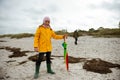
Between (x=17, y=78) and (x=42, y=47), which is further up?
(x=42, y=47)

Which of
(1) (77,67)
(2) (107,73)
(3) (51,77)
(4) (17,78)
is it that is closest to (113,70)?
(2) (107,73)

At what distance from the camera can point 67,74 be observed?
10766mm

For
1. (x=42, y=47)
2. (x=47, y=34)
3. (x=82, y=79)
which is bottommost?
(x=82, y=79)

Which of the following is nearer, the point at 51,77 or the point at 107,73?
the point at 51,77

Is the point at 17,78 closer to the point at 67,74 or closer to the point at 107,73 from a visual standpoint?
the point at 67,74

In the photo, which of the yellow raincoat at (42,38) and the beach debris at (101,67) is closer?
the yellow raincoat at (42,38)

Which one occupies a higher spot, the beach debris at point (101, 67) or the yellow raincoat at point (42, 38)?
the yellow raincoat at point (42, 38)

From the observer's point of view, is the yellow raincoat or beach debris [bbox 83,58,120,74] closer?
the yellow raincoat

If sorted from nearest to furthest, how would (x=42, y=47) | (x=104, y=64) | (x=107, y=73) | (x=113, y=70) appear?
(x=42, y=47), (x=107, y=73), (x=113, y=70), (x=104, y=64)

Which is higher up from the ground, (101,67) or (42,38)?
(42,38)

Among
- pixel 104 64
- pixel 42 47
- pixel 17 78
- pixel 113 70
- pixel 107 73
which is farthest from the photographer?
pixel 104 64

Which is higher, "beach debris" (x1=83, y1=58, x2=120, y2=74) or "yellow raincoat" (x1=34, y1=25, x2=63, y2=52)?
"yellow raincoat" (x1=34, y1=25, x2=63, y2=52)

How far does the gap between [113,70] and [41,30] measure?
529cm

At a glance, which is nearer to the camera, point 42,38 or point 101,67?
point 42,38
